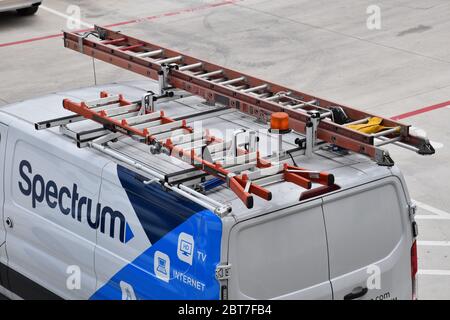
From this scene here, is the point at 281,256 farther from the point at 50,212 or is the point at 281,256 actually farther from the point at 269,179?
the point at 50,212

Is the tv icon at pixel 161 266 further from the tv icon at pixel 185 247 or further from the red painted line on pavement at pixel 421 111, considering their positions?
the red painted line on pavement at pixel 421 111

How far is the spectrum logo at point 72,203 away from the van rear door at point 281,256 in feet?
3.12

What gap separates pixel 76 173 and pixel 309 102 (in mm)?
1774

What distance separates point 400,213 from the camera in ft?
21.7

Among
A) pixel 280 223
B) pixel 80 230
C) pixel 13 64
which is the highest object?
pixel 280 223

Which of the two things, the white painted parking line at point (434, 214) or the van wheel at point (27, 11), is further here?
the van wheel at point (27, 11)

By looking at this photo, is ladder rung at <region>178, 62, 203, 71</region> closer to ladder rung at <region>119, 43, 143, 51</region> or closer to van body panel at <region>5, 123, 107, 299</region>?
ladder rung at <region>119, 43, 143, 51</region>

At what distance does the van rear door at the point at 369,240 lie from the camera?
6.26 metres

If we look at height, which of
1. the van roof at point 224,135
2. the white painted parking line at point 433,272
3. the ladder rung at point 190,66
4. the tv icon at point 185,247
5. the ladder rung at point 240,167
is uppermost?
the ladder rung at point 190,66

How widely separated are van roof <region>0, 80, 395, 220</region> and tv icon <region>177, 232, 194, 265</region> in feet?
1.00

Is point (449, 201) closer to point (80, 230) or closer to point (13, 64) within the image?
point (80, 230)

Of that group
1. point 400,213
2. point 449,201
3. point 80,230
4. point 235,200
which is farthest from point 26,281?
point 449,201

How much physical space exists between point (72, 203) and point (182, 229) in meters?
1.23

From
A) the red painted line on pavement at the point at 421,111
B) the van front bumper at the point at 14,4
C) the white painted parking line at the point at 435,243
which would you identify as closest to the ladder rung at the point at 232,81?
the white painted parking line at the point at 435,243
